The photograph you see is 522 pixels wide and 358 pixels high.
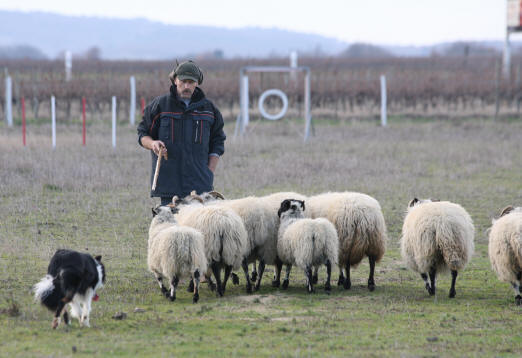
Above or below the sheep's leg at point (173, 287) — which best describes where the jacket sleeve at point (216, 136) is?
above

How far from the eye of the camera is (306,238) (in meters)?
8.28

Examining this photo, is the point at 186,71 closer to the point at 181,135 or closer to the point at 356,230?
the point at 181,135

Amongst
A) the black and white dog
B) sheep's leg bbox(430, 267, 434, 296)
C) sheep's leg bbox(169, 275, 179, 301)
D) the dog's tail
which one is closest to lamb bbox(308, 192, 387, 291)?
sheep's leg bbox(430, 267, 434, 296)

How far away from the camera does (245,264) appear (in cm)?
852

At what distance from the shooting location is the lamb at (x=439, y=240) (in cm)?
827

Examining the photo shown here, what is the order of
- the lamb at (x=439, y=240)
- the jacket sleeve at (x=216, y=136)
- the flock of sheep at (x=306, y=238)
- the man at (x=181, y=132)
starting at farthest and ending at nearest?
the jacket sleeve at (x=216, y=136), the man at (x=181, y=132), the lamb at (x=439, y=240), the flock of sheep at (x=306, y=238)

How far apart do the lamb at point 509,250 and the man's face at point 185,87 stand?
3820mm

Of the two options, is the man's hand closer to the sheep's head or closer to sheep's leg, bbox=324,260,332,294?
the sheep's head

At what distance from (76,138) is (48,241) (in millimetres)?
13328

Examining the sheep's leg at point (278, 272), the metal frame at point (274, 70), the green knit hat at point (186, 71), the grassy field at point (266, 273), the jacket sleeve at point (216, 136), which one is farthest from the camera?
the metal frame at point (274, 70)

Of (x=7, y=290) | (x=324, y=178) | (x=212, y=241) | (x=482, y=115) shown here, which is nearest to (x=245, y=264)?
(x=212, y=241)

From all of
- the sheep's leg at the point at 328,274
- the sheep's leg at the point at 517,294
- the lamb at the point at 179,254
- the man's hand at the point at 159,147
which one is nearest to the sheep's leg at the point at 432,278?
the sheep's leg at the point at 517,294

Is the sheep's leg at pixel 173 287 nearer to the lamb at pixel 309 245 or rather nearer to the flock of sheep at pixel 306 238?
the flock of sheep at pixel 306 238

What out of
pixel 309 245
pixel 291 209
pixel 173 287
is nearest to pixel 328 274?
pixel 309 245
